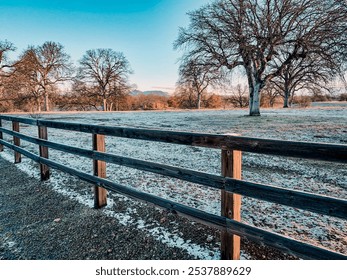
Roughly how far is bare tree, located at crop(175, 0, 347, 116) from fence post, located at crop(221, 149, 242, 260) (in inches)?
597

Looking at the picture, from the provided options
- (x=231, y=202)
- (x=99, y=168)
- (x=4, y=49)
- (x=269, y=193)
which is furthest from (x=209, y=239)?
(x=4, y=49)

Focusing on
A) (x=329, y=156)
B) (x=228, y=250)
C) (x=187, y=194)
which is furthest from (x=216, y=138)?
(x=187, y=194)

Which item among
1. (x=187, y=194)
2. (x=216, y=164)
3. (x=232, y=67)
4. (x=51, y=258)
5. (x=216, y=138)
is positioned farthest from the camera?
(x=232, y=67)

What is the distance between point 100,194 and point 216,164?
3.53 metres

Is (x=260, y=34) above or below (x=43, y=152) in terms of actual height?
above

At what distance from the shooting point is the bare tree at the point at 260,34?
15.0 metres

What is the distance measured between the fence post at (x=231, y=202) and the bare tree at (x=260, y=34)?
1516 centimetres

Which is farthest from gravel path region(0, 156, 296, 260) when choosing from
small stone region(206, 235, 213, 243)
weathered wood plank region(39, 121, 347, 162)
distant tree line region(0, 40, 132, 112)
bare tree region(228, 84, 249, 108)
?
bare tree region(228, 84, 249, 108)

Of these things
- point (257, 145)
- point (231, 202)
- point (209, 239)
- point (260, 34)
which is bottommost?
point (209, 239)

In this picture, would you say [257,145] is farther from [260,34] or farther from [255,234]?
[260,34]

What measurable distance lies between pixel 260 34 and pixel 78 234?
18.3 meters

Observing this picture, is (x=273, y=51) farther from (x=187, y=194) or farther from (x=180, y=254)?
(x=180, y=254)

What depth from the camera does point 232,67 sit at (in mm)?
18844

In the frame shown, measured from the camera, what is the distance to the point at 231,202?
7.39 feet
